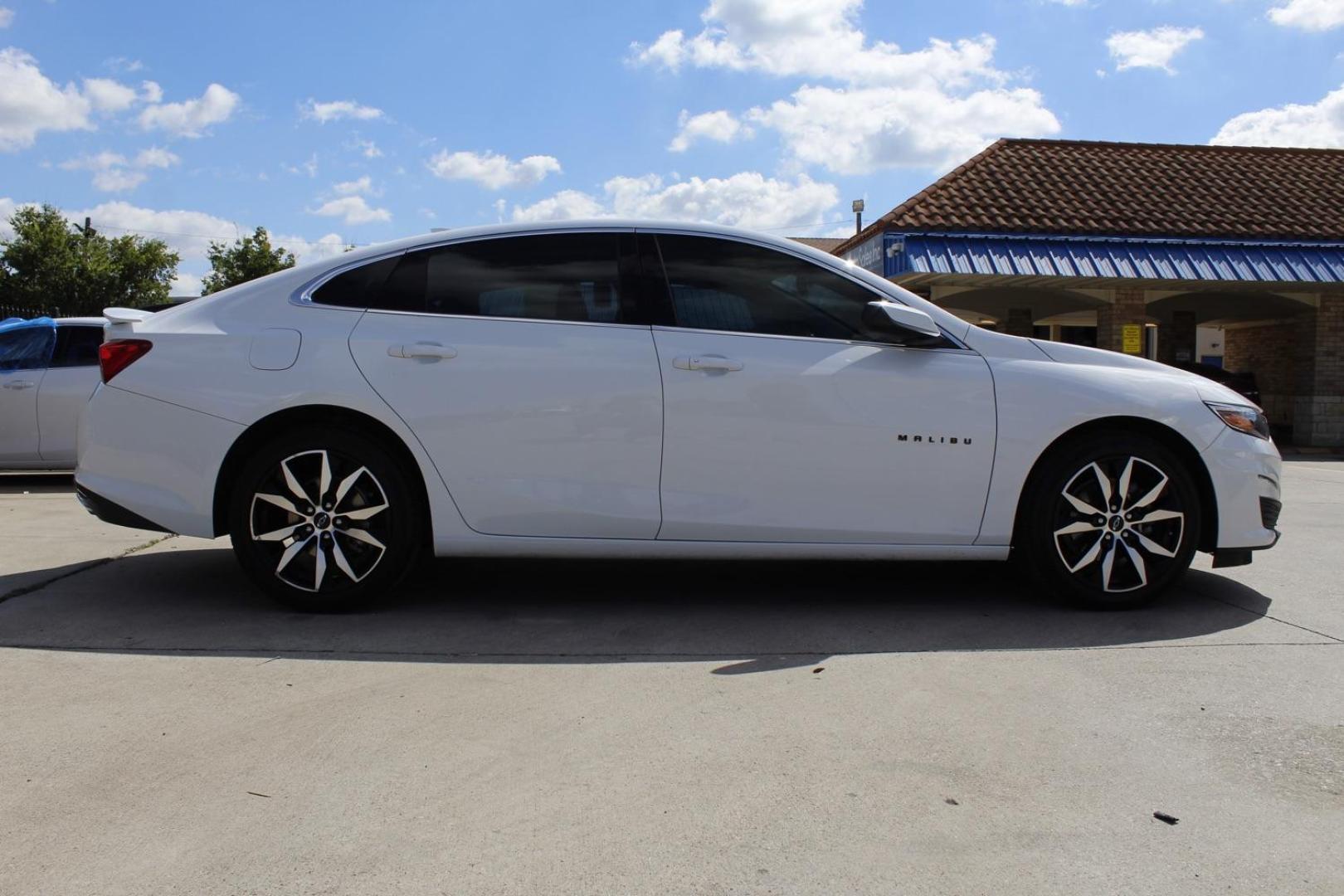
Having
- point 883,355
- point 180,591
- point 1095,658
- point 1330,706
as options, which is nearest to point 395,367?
point 180,591

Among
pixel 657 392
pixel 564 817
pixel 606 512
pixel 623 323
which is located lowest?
pixel 564 817

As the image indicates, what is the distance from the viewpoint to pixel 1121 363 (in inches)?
186

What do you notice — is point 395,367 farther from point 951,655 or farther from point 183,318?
point 951,655

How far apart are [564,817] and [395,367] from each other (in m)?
2.30

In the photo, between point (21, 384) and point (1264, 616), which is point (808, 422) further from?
point (21, 384)

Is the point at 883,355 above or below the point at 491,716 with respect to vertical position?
above

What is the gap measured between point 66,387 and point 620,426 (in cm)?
733

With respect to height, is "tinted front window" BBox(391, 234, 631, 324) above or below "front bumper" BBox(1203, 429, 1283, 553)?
above

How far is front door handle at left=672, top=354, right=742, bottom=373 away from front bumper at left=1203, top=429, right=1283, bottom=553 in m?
2.07

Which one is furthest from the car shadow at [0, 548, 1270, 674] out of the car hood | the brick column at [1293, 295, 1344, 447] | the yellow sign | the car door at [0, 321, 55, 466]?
the brick column at [1293, 295, 1344, 447]

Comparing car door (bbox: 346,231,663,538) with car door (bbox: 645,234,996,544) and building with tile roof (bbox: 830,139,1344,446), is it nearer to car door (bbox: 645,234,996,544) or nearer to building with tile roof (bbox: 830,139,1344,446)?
car door (bbox: 645,234,996,544)

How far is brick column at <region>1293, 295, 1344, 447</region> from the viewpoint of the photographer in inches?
762

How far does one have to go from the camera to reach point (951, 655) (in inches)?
157

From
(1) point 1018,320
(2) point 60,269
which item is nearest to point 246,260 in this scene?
(2) point 60,269
